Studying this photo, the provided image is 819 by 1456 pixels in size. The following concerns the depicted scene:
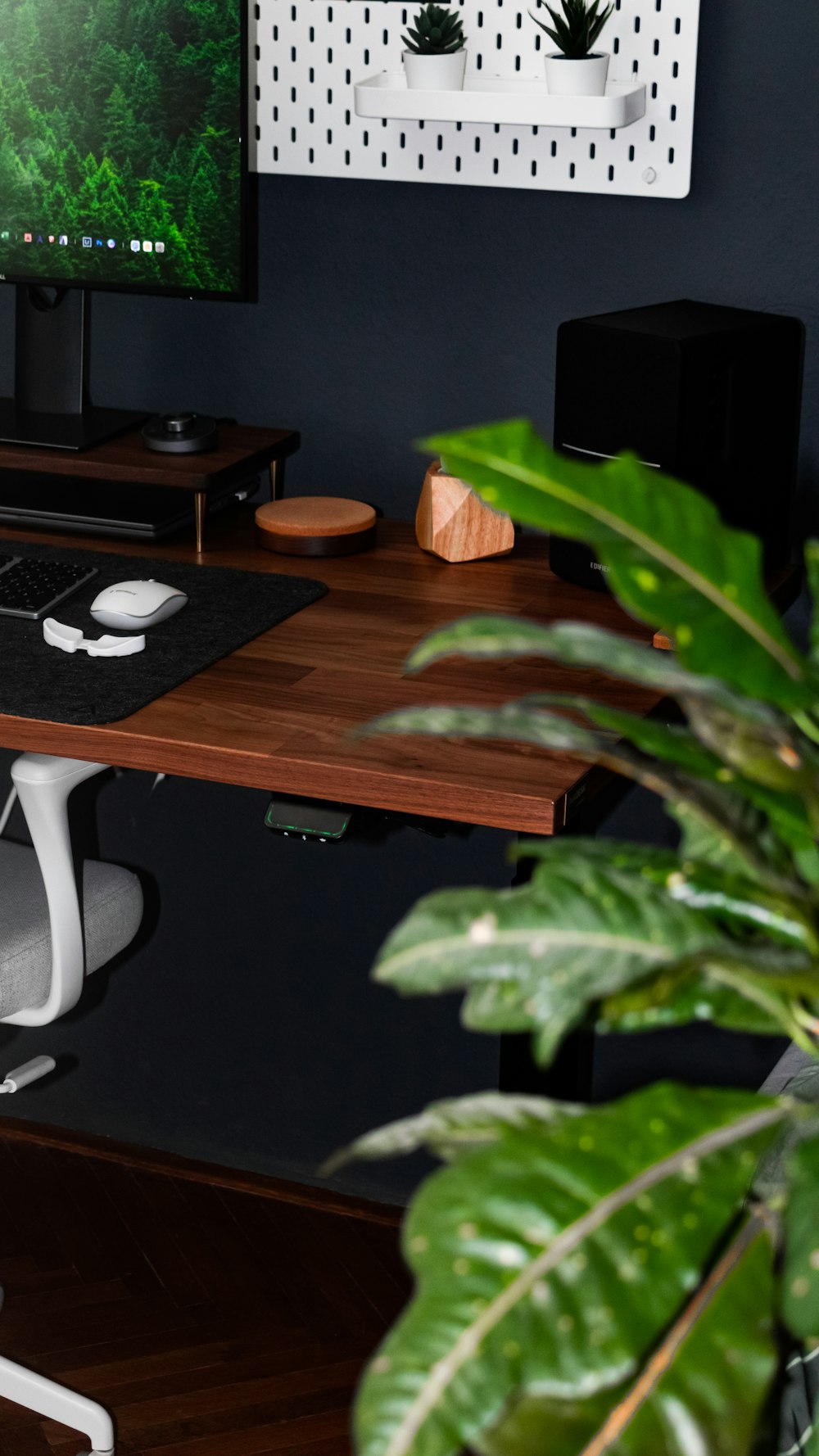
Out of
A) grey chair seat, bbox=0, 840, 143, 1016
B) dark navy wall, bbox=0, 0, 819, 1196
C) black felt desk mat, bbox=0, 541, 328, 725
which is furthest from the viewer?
dark navy wall, bbox=0, 0, 819, 1196

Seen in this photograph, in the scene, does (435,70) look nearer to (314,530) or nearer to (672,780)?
(314,530)

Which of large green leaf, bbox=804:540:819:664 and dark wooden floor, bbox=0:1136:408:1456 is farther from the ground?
large green leaf, bbox=804:540:819:664

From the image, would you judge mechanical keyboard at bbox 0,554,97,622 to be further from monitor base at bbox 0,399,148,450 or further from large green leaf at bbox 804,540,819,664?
large green leaf at bbox 804,540,819,664

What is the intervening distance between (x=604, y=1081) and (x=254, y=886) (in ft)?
1.74

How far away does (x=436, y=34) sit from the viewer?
1.71 meters

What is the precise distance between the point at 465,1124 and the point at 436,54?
4.49 ft

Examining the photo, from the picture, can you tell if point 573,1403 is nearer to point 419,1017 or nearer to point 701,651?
point 701,651

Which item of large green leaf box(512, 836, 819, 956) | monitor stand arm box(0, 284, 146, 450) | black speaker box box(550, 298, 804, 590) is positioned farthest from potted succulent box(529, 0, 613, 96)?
large green leaf box(512, 836, 819, 956)

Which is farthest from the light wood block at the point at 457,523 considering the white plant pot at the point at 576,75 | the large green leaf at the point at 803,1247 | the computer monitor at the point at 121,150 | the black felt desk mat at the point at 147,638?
the large green leaf at the point at 803,1247

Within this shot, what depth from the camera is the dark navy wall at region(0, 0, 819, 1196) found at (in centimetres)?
175

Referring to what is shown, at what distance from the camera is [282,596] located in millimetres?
1684

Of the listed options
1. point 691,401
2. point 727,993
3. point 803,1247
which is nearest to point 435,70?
point 691,401

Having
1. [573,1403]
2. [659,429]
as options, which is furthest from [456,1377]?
[659,429]

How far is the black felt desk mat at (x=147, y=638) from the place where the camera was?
54.9 inches
